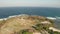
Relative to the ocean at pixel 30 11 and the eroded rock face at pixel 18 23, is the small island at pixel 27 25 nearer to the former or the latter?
the eroded rock face at pixel 18 23

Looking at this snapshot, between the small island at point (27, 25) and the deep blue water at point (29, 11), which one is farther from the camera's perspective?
the deep blue water at point (29, 11)

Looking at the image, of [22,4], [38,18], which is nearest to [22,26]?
[38,18]

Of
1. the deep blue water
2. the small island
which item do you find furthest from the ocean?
the small island

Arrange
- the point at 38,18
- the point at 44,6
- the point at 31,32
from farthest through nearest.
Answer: the point at 44,6 → the point at 38,18 → the point at 31,32

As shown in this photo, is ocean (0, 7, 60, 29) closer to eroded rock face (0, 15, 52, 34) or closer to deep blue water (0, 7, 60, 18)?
deep blue water (0, 7, 60, 18)

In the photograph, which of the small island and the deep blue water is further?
the deep blue water

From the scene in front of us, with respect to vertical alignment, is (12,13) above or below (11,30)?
above

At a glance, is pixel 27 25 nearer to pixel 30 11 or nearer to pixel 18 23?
pixel 18 23

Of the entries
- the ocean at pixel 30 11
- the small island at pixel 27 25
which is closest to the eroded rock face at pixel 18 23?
the small island at pixel 27 25

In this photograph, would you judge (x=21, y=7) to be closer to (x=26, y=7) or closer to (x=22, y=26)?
(x=26, y=7)
